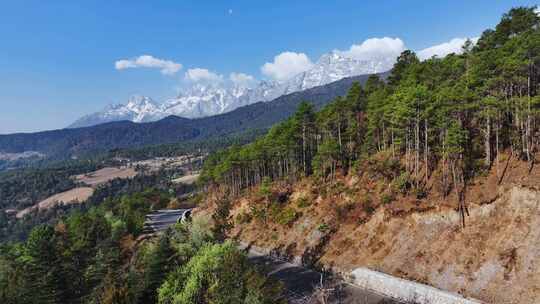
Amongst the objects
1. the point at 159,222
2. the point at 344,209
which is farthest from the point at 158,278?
the point at 159,222

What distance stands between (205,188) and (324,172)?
8206 centimetres

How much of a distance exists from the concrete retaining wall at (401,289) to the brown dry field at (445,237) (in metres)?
1.45

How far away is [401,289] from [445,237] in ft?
26.1

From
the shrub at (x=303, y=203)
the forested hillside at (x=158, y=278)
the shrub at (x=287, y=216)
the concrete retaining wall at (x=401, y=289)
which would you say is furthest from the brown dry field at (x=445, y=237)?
the forested hillside at (x=158, y=278)

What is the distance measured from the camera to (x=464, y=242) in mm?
34094

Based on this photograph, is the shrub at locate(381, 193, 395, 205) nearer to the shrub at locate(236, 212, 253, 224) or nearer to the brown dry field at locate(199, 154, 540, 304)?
the brown dry field at locate(199, 154, 540, 304)

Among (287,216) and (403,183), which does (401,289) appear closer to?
(403,183)

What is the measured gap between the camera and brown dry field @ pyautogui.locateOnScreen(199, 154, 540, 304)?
29531 millimetres

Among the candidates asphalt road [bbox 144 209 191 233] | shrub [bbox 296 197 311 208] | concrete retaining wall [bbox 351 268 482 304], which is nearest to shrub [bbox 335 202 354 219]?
shrub [bbox 296 197 311 208]

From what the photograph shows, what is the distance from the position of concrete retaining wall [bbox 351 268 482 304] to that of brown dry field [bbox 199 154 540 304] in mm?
1448

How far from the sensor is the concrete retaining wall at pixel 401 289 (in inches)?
1192

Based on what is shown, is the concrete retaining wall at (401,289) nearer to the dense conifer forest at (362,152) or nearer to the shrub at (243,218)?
the dense conifer forest at (362,152)

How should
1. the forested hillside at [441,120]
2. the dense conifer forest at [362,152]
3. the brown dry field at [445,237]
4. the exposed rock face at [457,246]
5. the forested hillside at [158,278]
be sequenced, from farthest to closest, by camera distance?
the forested hillside at [441,120] < the dense conifer forest at [362,152] < the forested hillside at [158,278] < the brown dry field at [445,237] < the exposed rock face at [457,246]

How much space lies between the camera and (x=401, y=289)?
34.3 m
